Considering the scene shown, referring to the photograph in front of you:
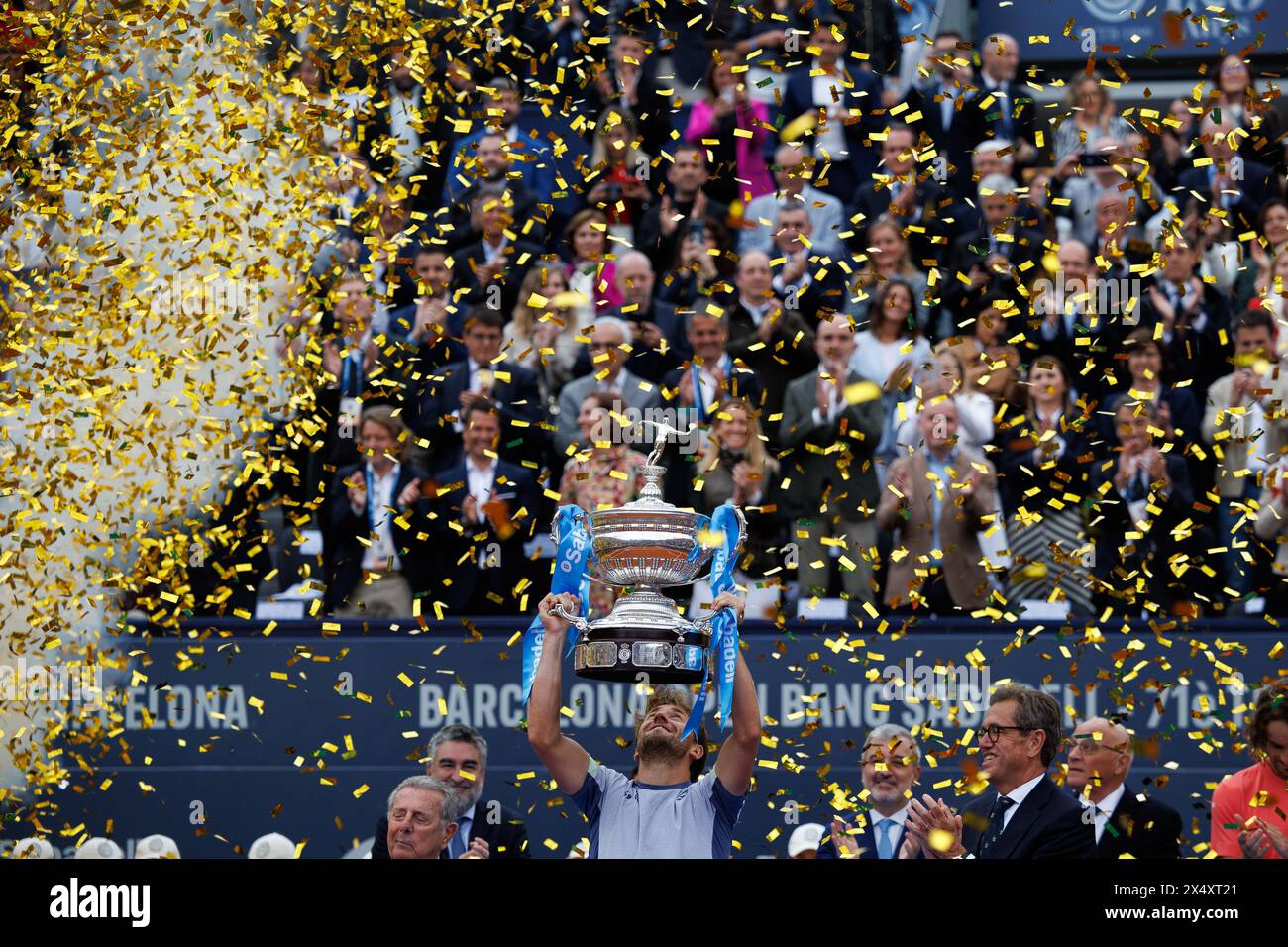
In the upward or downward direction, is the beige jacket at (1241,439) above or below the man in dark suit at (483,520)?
above

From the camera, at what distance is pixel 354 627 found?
27.5 ft

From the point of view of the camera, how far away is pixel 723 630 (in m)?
5.73

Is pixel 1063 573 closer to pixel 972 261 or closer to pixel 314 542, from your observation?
pixel 972 261

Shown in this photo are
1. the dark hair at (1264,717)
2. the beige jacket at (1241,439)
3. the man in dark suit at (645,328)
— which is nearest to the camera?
the dark hair at (1264,717)

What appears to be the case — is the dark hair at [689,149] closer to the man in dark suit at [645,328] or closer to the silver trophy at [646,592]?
the man in dark suit at [645,328]

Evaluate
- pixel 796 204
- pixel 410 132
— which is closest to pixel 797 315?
pixel 796 204

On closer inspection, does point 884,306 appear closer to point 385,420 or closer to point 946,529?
point 946,529

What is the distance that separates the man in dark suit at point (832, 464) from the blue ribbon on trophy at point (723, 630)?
104 inches

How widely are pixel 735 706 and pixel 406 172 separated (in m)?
4.85

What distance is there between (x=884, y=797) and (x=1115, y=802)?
2.53 feet

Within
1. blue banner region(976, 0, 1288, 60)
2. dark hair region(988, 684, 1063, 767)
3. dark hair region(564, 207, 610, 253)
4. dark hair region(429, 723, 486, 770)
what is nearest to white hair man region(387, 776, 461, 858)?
dark hair region(429, 723, 486, 770)

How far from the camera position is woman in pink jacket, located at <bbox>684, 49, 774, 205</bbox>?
9.94m

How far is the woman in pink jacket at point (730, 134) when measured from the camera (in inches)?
391

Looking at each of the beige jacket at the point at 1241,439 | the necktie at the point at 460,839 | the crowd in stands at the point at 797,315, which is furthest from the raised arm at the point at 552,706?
the beige jacket at the point at 1241,439
